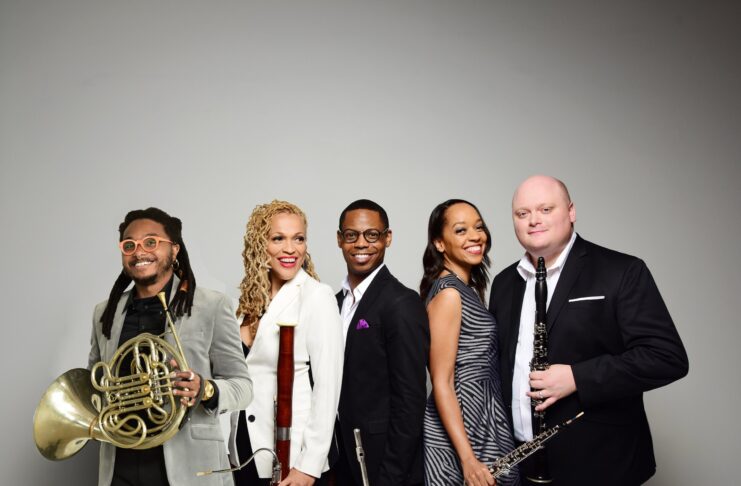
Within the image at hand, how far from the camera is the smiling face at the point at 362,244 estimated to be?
10.7 ft

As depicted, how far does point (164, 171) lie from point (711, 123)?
12.2 feet

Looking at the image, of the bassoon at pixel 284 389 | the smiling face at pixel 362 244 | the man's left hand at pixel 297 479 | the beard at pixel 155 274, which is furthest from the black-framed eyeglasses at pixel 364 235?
the man's left hand at pixel 297 479

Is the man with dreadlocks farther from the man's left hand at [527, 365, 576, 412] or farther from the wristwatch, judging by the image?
the man's left hand at [527, 365, 576, 412]

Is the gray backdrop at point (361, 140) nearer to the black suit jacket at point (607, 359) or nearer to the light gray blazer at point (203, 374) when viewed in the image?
the light gray blazer at point (203, 374)

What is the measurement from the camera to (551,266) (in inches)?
121

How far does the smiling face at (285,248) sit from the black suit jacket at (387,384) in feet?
1.16

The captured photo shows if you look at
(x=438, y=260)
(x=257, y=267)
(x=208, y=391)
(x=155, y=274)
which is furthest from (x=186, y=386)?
(x=438, y=260)

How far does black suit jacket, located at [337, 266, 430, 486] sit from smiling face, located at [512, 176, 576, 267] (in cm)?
57

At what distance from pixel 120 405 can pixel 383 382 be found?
110 cm

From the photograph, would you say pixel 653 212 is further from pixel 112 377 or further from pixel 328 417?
pixel 112 377

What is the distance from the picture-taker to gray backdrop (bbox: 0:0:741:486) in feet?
13.0

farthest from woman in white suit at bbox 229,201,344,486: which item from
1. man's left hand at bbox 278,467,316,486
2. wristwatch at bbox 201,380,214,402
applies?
wristwatch at bbox 201,380,214,402

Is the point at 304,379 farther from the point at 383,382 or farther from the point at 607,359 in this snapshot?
the point at 607,359

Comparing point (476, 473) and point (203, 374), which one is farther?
point (476, 473)
